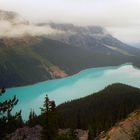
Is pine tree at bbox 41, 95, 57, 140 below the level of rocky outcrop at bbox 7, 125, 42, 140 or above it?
above

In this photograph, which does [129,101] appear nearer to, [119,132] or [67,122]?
[67,122]

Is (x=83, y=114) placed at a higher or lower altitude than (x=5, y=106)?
lower

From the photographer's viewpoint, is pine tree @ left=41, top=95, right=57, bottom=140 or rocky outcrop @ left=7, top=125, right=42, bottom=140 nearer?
pine tree @ left=41, top=95, right=57, bottom=140

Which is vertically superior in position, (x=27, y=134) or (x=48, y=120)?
(x=48, y=120)

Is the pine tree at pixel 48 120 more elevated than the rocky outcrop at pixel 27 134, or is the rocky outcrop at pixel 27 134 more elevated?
the pine tree at pixel 48 120

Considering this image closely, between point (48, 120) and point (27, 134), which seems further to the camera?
point (27, 134)

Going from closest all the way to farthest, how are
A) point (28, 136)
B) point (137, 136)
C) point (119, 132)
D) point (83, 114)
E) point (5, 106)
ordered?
point (5, 106)
point (137, 136)
point (119, 132)
point (28, 136)
point (83, 114)

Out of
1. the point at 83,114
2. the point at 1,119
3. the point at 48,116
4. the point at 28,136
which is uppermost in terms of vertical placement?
the point at 1,119

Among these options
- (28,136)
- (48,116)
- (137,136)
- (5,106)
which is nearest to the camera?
(5,106)

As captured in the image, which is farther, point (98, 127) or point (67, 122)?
point (67, 122)

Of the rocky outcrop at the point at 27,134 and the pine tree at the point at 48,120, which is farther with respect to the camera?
the rocky outcrop at the point at 27,134

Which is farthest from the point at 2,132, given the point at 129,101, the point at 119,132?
the point at 129,101
